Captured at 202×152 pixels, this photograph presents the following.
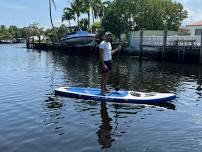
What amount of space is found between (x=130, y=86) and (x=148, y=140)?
1124 centimetres

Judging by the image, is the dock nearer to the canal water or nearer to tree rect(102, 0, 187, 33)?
tree rect(102, 0, 187, 33)

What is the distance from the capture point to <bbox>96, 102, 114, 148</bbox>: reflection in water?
10.2m

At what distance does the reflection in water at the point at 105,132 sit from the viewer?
10.2 meters

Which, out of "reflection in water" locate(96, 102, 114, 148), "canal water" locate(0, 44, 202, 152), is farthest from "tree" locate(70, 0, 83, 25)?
"reflection in water" locate(96, 102, 114, 148)

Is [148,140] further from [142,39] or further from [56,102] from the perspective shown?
[142,39]

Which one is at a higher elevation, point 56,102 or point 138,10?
point 138,10

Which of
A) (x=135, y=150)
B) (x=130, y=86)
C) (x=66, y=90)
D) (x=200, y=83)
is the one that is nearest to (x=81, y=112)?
(x=66, y=90)

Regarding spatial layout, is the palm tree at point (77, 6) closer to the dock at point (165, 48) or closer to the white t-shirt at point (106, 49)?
the dock at point (165, 48)

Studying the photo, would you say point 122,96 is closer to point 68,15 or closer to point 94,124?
point 94,124

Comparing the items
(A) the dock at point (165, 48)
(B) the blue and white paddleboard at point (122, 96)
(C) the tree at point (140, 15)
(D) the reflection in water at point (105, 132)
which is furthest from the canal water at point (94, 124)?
(C) the tree at point (140, 15)

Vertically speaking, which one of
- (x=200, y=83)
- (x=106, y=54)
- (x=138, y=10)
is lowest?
(x=200, y=83)

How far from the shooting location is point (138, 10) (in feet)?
200

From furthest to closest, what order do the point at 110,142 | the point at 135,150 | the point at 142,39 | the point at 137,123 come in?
the point at 142,39 < the point at 137,123 < the point at 110,142 < the point at 135,150

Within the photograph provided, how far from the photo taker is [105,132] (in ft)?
37.1
